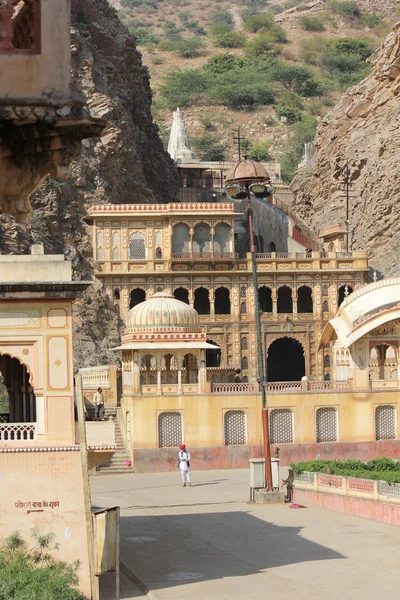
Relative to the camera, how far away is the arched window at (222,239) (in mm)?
62250

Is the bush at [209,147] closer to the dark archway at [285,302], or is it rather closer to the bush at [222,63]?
the bush at [222,63]

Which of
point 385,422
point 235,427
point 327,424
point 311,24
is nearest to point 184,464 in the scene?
point 235,427

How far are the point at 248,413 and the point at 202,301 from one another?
2059 centimetres

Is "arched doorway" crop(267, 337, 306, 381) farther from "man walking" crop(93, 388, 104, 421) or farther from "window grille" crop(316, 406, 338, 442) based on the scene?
"window grille" crop(316, 406, 338, 442)

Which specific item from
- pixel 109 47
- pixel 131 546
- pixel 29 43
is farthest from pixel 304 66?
pixel 29 43

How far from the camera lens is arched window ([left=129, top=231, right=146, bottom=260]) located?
201ft

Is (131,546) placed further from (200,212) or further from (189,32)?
(189,32)

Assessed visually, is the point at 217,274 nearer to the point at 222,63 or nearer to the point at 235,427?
the point at 235,427

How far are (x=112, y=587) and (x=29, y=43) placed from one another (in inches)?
531

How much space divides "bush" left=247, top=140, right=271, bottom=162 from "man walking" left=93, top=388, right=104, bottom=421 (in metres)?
80.1

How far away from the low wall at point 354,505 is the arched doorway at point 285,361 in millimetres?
32634

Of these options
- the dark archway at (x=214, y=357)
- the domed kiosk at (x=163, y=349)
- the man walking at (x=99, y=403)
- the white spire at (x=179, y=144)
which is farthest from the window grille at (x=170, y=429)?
the white spire at (x=179, y=144)

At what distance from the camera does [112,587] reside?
21000mm

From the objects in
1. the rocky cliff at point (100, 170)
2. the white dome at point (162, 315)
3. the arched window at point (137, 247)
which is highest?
the rocky cliff at point (100, 170)
